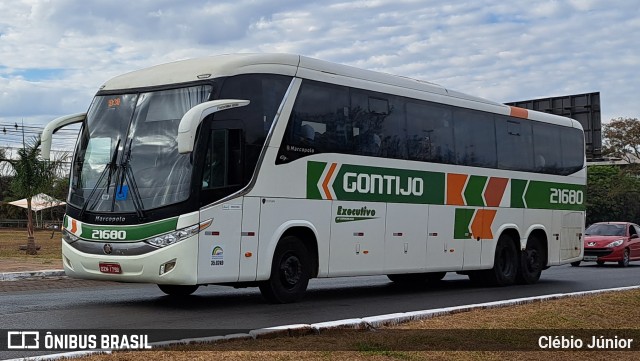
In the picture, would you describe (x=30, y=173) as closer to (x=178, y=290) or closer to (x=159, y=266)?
(x=178, y=290)

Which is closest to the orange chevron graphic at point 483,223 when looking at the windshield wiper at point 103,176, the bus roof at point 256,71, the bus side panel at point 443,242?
the bus side panel at point 443,242

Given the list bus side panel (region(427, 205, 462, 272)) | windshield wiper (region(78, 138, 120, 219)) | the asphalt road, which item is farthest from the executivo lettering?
windshield wiper (region(78, 138, 120, 219))

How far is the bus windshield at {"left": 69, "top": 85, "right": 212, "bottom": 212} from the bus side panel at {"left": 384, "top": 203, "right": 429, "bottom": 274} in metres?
4.66

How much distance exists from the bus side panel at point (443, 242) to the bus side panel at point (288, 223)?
318 cm

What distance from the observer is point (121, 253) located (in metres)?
12.1

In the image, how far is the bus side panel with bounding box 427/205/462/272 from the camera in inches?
653

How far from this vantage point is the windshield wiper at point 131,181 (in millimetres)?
12062

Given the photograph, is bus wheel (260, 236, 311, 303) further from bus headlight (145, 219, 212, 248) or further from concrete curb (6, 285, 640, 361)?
concrete curb (6, 285, 640, 361)

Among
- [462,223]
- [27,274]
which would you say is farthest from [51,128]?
[462,223]

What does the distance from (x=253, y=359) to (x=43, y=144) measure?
7.14 meters

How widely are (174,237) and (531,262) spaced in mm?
10582

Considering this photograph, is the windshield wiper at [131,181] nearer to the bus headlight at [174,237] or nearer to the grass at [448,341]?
the bus headlight at [174,237]

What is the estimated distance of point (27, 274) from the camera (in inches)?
726

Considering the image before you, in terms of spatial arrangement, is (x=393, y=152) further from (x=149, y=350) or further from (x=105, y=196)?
(x=149, y=350)
